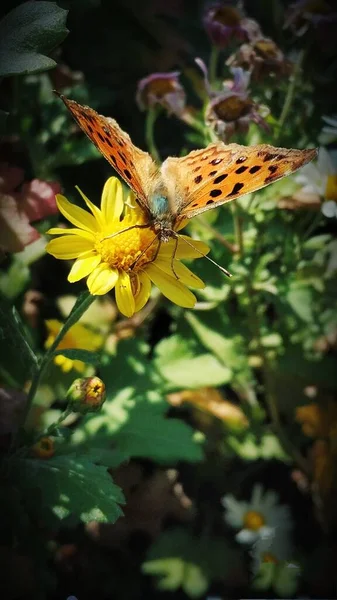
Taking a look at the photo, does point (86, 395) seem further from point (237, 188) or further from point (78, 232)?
point (237, 188)

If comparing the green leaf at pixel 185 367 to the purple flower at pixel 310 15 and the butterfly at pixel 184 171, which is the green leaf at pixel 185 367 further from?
the purple flower at pixel 310 15

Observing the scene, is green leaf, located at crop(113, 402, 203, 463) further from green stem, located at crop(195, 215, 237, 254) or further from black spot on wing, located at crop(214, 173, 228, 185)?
black spot on wing, located at crop(214, 173, 228, 185)

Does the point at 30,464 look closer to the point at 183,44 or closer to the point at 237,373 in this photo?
the point at 237,373

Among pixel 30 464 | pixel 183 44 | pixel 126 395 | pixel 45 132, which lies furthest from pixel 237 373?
pixel 183 44

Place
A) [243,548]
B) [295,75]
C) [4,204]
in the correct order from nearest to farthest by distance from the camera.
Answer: [4,204], [295,75], [243,548]

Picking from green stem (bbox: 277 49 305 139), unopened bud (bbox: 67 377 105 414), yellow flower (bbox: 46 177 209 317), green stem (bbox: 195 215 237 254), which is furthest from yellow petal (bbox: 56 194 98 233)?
green stem (bbox: 277 49 305 139)
